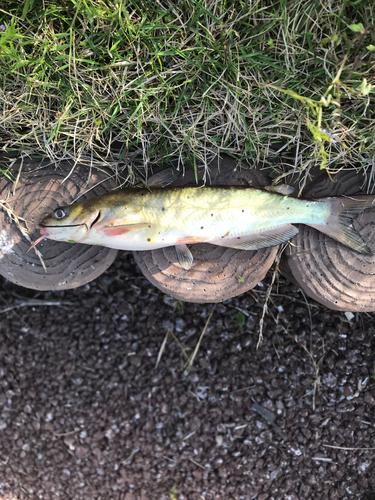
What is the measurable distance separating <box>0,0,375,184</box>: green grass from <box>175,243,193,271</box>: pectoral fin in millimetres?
516

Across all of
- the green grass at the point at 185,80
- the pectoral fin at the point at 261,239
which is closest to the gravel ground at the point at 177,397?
the pectoral fin at the point at 261,239

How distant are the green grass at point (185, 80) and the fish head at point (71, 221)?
0.33m

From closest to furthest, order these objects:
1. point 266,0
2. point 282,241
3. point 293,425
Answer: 1. point 266,0
2. point 282,241
3. point 293,425

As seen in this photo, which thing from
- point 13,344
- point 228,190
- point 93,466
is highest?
point 228,190

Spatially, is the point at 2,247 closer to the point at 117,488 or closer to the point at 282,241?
the point at 282,241

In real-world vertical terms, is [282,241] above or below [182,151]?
below

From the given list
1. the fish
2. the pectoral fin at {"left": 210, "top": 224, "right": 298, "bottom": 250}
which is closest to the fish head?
the fish

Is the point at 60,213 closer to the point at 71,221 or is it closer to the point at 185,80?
the point at 71,221

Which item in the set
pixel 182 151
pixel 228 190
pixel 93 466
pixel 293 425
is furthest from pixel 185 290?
pixel 93 466

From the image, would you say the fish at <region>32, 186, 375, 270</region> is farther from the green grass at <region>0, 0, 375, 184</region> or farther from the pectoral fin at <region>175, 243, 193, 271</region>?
the green grass at <region>0, 0, 375, 184</region>

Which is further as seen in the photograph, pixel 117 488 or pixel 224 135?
pixel 117 488

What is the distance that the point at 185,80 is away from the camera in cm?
207

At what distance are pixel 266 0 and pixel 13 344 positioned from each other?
3034 mm

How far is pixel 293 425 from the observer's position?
292 centimetres
